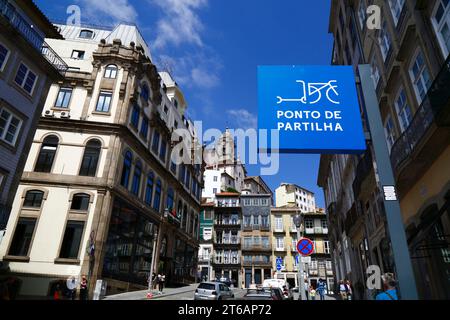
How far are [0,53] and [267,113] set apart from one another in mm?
18010

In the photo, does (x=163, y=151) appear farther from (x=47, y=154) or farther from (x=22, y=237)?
(x=22, y=237)

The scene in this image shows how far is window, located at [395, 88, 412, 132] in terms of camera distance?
13043 millimetres

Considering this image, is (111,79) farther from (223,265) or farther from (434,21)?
(223,265)

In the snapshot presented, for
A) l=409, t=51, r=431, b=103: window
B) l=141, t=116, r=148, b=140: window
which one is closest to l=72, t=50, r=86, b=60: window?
l=141, t=116, r=148, b=140: window

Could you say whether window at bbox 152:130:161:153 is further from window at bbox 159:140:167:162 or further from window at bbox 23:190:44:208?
window at bbox 23:190:44:208

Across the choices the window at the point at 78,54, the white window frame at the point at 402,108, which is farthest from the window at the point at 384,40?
the window at the point at 78,54

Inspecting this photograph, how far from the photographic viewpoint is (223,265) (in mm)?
62500

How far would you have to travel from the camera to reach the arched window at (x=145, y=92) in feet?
105

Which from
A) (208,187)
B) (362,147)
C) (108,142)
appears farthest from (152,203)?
(208,187)

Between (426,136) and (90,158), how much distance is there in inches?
964

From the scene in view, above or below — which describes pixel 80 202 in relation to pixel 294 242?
below

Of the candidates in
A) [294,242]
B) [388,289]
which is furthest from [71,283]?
[294,242]

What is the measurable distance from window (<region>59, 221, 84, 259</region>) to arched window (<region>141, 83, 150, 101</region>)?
47.1 ft

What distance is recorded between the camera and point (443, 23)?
398 inches
